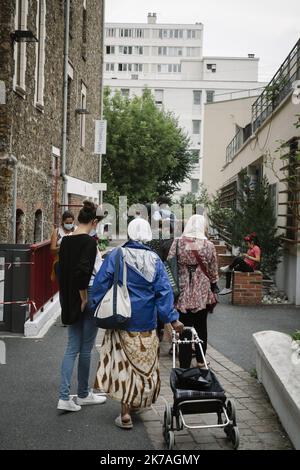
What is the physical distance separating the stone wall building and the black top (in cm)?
590

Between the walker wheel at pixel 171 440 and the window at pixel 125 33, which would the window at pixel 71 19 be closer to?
the walker wheel at pixel 171 440

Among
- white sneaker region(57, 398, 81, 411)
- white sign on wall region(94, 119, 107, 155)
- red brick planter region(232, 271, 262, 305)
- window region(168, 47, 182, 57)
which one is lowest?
white sneaker region(57, 398, 81, 411)

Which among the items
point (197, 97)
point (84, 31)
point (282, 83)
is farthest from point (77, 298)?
point (197, 97)

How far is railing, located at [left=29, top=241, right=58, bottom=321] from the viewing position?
343 inches

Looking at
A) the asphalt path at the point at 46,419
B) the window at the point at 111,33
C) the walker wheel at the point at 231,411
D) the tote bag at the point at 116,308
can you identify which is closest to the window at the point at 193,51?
the window at the point at 111,33

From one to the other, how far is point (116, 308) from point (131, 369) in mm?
537

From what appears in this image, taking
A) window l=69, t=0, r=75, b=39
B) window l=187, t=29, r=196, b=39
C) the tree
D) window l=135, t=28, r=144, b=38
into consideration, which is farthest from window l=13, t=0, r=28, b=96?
window l=135, t=28, r=144, b=38

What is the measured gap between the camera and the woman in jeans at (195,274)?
6.68 m

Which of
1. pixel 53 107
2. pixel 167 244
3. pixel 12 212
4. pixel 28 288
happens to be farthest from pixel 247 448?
pixel 53 107

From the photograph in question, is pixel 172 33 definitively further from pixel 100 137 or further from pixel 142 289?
pixel 142 289

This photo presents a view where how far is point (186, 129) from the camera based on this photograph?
219 ft

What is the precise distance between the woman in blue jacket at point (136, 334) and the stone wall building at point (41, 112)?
653cm

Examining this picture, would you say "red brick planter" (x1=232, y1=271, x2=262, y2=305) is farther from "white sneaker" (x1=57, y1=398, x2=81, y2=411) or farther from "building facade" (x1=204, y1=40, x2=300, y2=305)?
"white sneaker" (x1=57, y1=398, x2=81, y2=411)

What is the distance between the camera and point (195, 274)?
266 inches
